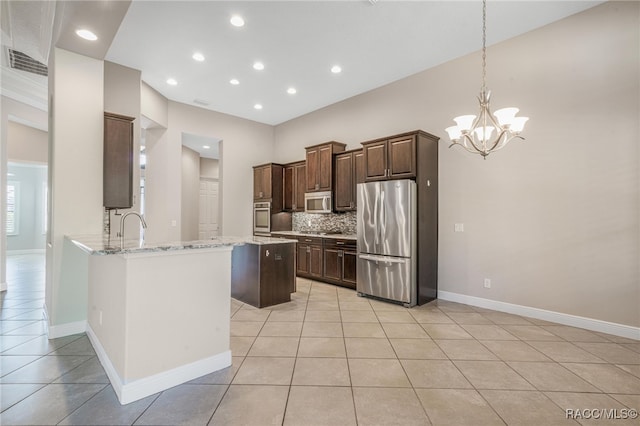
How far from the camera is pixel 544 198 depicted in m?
3.53

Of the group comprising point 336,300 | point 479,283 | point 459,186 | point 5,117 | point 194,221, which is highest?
point 5,117

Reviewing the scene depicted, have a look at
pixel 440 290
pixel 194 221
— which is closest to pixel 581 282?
pixel 440 290

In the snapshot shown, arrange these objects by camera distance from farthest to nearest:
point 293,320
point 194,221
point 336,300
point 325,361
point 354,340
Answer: point 194,221, point 336,300, point 293,320, point 354,340, point 325,361

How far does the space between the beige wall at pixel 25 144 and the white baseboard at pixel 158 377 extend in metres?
6.79

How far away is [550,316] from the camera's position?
348 centimetres

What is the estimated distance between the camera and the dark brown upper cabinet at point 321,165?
5.55m

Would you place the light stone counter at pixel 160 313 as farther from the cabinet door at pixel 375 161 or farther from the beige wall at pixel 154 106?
the beige wall at pixel 154 106

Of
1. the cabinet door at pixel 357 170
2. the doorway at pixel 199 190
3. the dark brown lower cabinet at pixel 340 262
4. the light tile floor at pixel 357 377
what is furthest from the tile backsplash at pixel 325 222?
the light tile floor at pixel 357 377

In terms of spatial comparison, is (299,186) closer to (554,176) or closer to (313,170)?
(313,170)

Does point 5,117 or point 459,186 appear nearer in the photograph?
point 459,186

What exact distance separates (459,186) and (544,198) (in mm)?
1025

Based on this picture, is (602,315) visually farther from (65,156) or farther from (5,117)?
(5,117)

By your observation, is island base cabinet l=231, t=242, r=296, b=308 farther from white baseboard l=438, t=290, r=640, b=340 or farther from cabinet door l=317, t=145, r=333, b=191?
white baseboard l=438, t=290, r=640, b=340

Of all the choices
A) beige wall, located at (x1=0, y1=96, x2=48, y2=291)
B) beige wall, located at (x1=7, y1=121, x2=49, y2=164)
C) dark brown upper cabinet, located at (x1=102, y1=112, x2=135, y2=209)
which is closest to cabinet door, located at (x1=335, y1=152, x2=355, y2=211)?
dark brown upper cabinet, located at (x1=102, y1=112, x2=135, y2=209)
